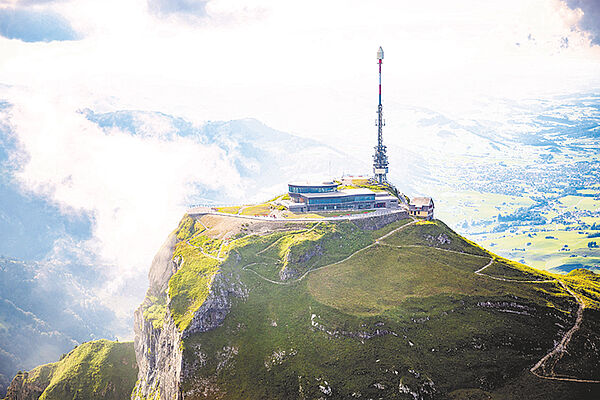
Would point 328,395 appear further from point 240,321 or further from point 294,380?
point 240,321

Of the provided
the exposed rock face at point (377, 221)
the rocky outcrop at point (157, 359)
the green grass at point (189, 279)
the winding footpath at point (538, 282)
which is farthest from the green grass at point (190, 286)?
the exposed rock face at point (377, 221)

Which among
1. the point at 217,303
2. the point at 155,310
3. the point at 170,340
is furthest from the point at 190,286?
the point at 155,310

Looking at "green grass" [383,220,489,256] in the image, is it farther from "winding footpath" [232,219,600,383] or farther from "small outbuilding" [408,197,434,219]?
"small outbuilding" [408,197,434,219]

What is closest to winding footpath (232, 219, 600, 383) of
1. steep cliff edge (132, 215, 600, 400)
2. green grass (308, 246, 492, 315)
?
steep cliff edge (132, 215, 600, 400)

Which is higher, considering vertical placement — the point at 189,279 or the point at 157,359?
the point at 189,279

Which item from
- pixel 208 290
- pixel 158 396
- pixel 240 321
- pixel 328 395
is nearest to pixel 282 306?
pixel 240 321

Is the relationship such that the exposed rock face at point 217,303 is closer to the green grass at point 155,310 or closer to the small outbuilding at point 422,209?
the green grass at point 155,310

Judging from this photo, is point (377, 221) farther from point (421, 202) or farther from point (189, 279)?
point (189, 279)
